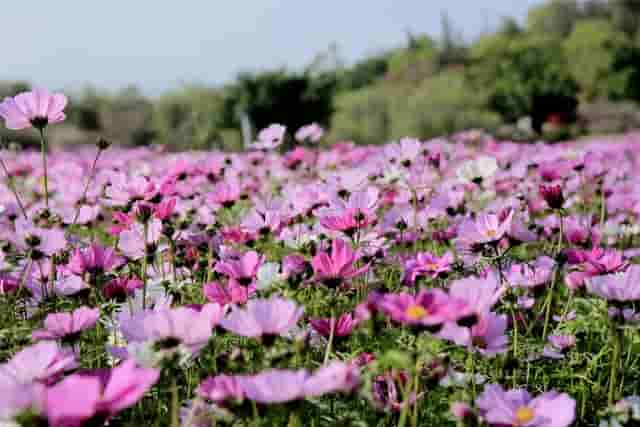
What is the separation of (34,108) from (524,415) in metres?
0.98

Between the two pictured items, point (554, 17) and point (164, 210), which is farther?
point (554, 17)

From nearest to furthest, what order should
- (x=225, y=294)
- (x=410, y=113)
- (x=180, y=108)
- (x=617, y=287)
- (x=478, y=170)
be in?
(x=617, y=287) → (x=225, y=294) → (x=478, y=170) → (x=410, y=113) → (x=180, y=108)

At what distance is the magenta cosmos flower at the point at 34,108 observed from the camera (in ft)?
3.84

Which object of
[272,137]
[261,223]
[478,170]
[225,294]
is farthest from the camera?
Result: [272,137]

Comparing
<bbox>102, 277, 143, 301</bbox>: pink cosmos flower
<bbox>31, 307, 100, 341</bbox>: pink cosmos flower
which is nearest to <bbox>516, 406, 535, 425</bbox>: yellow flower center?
<bbox>31, 307, 100, 341</bbox>: pink cosmos flower

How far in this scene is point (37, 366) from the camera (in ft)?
2.22

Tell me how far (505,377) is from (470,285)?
31 centimetres

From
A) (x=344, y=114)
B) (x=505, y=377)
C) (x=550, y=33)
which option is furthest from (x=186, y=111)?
(x=550, y=33)

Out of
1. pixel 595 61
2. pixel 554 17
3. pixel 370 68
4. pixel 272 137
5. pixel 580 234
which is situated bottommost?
pixel 580 234

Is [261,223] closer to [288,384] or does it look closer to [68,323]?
[68,323]

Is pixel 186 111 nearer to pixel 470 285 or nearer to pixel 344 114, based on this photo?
pixel 344 114

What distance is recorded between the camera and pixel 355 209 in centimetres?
112

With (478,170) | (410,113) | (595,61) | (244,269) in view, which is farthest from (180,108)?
(244,269)

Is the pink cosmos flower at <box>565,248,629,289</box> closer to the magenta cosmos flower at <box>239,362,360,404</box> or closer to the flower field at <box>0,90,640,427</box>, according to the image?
the flower field at <box>0,90,640,427</box>
